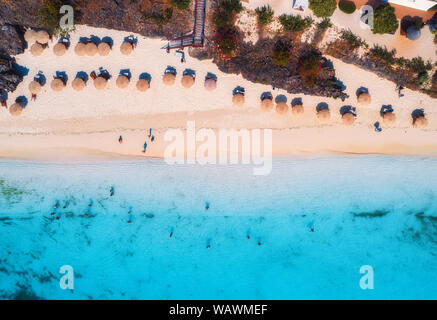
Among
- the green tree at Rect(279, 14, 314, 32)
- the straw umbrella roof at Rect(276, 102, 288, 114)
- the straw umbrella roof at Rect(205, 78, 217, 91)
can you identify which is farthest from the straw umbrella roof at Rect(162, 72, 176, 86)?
the green tree at Rect(279, 14, 314, 32)

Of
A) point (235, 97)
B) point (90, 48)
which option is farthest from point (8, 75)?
point (235, 97)

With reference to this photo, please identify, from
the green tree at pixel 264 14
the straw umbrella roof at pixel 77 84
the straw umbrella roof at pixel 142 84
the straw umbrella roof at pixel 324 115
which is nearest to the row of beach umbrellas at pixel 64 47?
the straw umbrella roof at pixel 77 84

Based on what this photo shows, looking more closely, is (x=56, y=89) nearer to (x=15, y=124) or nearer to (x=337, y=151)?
(x=15, y=124)

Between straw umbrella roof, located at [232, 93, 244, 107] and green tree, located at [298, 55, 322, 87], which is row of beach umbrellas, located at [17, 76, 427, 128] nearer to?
straw umbrella roof, located at [232, 93, 244, 107]

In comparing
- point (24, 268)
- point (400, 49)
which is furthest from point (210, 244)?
point (400, 49)

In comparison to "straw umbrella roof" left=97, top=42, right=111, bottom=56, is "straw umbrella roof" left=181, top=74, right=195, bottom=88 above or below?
below

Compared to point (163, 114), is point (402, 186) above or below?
below

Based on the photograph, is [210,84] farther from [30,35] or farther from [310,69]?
[30,35]

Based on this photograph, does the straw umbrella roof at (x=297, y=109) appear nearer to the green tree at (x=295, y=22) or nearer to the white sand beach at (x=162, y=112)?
the white sand beach at (x=162, y=112)
